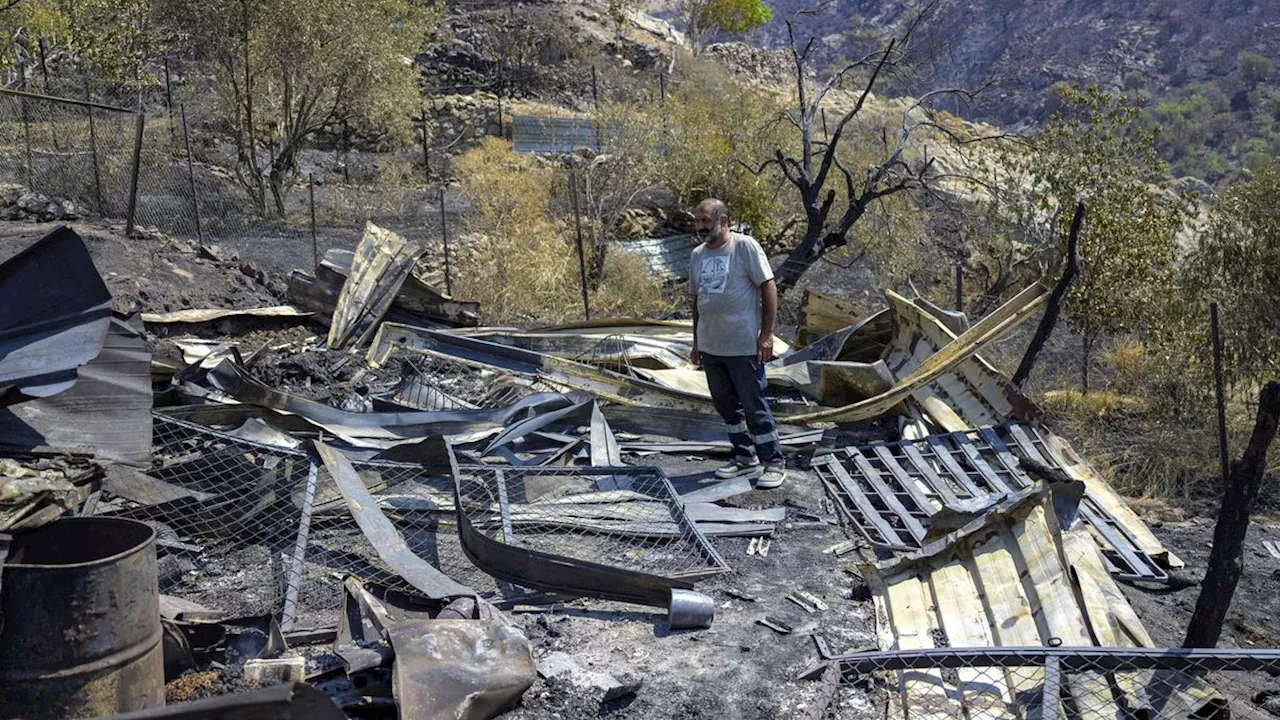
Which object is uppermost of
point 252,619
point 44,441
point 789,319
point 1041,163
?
point 1041,163

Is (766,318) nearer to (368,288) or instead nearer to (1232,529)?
(1232,529)

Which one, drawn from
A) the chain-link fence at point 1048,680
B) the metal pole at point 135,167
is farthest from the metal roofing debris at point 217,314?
the chain-link fence at point 1048,680

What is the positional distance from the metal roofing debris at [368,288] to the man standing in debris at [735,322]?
15.6ft

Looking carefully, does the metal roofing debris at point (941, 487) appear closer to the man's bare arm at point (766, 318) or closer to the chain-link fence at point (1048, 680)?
the man's bare arm at point (766, 318)

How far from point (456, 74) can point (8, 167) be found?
1676 cm

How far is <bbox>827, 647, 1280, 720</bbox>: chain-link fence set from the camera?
3424 mm

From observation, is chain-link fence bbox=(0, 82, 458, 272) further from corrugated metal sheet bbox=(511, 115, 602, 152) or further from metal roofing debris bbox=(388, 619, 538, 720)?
metal roofing debris bbox=(388, 619, 538, 720)

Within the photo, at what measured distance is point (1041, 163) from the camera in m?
14.2

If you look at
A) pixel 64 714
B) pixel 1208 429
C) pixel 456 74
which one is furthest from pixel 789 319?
pixel 456 74

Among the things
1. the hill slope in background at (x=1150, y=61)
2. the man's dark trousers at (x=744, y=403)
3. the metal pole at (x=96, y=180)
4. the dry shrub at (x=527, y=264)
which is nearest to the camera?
the man's dark trousers at (x=744, y=403)

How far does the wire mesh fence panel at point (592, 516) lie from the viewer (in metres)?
5.12

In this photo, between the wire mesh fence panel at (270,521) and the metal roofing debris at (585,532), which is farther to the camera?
the wire mesh fence panel at (270,521)

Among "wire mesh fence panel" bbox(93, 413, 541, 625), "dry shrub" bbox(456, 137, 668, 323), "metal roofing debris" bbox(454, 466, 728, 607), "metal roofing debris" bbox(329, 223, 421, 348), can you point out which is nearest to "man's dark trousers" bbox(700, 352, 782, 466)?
"metal roofing debris" bbox(454, 466, 728, 607)

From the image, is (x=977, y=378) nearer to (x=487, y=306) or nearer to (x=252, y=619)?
(x=252, y=619)
